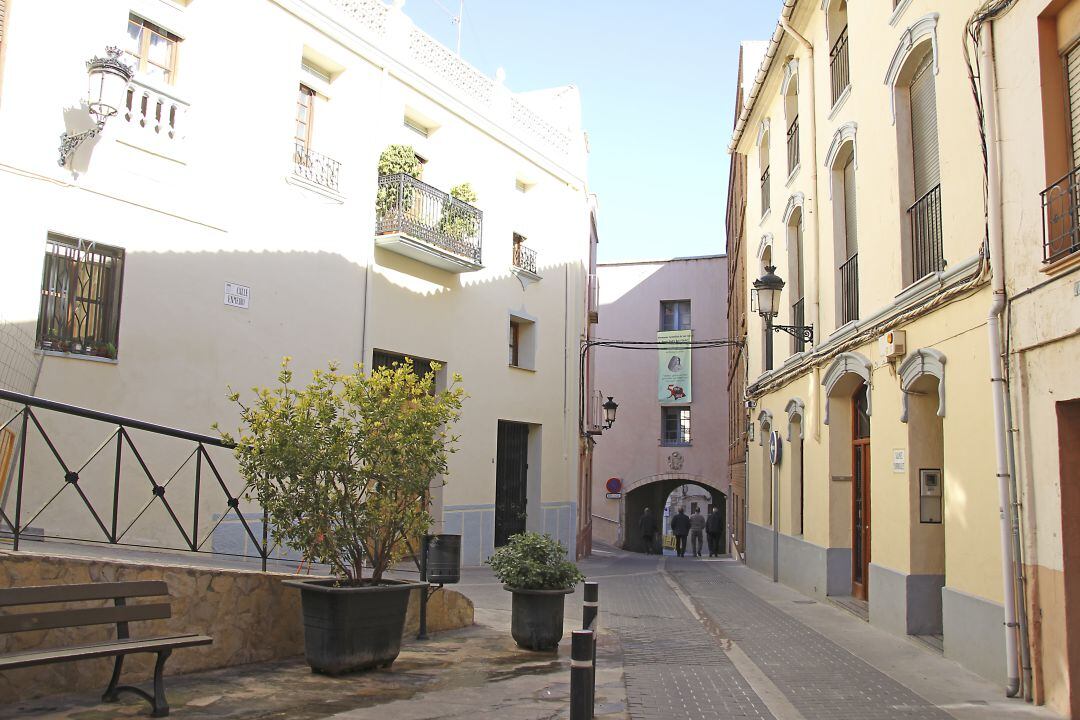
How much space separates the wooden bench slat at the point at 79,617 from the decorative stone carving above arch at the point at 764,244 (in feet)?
47.1

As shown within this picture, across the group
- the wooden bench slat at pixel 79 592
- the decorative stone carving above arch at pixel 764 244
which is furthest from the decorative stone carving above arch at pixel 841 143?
the wooden bench slat at pixel 79 592

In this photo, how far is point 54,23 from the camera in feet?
34.9

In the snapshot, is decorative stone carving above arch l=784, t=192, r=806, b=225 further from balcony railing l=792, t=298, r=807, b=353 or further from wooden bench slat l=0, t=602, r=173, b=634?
wooden bench slat l=0, t=602, r=173, b=634

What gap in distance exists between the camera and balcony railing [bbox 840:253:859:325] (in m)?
12.1

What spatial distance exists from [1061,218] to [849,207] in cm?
645

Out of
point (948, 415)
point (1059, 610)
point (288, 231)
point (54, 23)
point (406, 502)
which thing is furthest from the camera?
point (288, 231)

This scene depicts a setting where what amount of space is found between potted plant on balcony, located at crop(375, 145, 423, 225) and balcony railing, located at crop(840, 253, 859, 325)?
7.53 meters

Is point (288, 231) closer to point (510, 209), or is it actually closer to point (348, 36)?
point (348, 36)

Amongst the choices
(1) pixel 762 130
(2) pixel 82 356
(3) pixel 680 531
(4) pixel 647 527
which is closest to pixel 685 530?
(3) pixel 680 531

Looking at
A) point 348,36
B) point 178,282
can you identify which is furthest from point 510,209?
point 178,282

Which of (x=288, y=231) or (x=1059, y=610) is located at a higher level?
(x=288, y=231)

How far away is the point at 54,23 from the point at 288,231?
4.22 m

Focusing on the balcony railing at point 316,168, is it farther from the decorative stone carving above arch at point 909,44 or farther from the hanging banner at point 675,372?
the hanging banner at point 675,372

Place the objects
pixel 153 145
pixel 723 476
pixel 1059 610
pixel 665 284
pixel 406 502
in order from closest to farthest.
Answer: pixel 1059 610 → pixel 406 502 → pixel 153 145 → pixel 723 476 → pixel 665 284
